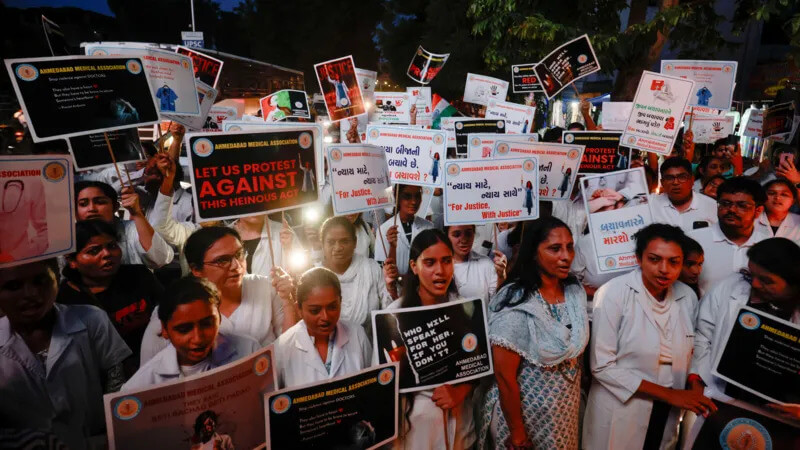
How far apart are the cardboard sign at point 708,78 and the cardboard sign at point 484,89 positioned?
11.8 ft

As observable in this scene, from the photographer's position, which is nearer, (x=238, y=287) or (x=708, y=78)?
(x=238, y=287)

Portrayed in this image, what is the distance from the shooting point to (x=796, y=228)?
4586 millimetres

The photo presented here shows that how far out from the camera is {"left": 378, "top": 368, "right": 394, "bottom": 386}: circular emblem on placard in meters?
2.54

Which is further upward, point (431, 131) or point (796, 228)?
point (431, 131)

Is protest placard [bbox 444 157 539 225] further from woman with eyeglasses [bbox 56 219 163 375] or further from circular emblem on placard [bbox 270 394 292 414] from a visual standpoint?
woman with eyeglasses [bbox 56 219 163 375]

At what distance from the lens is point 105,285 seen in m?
3.25

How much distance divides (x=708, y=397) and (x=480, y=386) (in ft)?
4.28

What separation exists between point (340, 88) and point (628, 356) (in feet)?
16.3

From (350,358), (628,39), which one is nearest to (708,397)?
(350,358)

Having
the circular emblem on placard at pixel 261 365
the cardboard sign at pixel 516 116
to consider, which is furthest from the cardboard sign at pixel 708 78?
the circular emblem on placard at pixel 261 365

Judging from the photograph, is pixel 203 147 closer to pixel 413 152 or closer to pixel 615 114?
pixel 413 152

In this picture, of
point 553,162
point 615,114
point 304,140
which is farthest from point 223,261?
point 615,114

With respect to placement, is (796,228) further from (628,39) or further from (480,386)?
(628,39)

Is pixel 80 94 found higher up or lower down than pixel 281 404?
higher up
